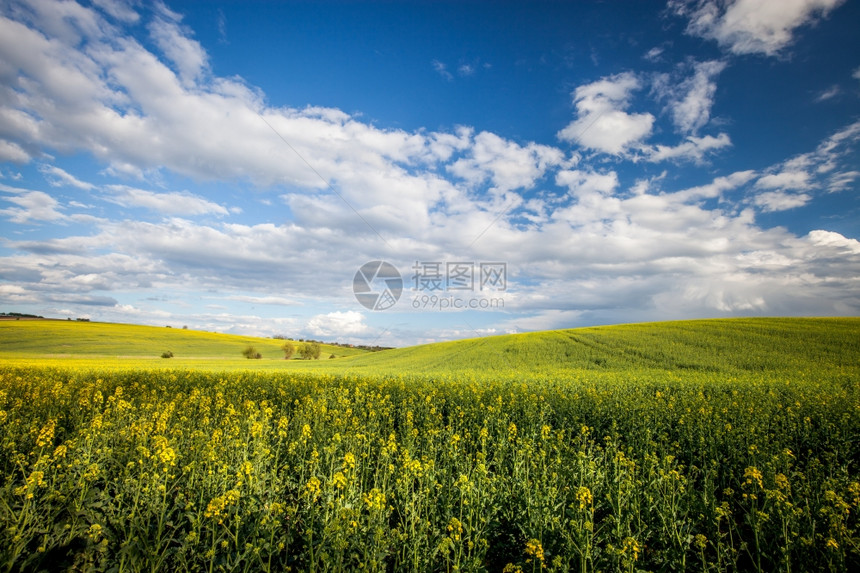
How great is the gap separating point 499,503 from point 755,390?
1551 centimetres

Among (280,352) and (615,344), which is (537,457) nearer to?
(615,344)

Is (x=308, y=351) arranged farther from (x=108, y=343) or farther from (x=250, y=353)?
(x=108, y=343)

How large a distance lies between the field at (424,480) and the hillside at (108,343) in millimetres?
49839

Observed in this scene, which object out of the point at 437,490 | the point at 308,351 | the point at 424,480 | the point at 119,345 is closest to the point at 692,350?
the point at 437,490

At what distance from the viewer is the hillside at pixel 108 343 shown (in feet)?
179

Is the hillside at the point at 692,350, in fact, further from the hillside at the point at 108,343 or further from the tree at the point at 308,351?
the hillside at the point at 108,343

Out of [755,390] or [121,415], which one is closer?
[121,415]

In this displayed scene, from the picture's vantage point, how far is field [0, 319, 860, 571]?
411 centimetres

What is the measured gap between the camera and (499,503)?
5.34m

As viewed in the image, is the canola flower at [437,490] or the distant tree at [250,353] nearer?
the canola flower at [437,490]

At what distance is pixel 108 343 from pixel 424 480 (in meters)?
76.9

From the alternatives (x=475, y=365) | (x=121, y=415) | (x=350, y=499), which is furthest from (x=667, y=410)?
(x=475, y=365)

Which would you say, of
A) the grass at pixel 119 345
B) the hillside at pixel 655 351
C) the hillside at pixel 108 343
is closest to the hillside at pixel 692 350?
the hillside at pixel 655 351

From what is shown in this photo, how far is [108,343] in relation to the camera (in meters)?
62.0
